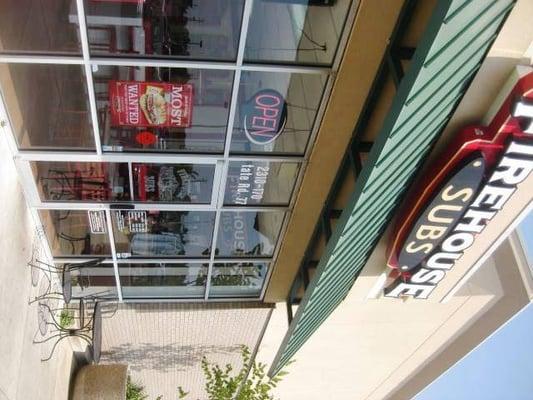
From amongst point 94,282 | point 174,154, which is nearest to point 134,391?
point 94,282

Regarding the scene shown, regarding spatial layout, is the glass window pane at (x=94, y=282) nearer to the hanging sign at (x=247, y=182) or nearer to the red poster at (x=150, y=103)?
the hanging sign at (x=247, y=182)

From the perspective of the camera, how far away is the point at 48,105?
21.7 ft

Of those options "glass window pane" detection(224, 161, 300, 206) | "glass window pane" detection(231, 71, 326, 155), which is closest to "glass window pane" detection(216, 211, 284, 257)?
"glass window pane" detection(224, 161, 300, 206)

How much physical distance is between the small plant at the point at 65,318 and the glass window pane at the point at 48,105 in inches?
135

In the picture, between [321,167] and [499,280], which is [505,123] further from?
[499,280]

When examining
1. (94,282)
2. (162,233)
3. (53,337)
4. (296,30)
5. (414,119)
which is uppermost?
(296,30)

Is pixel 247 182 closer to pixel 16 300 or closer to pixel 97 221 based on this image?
pixel 97 221

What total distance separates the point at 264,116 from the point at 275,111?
135mm

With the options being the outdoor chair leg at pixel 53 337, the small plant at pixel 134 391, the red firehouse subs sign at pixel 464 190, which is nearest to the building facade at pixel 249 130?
the red firehouse subs sign at pixel 464 190

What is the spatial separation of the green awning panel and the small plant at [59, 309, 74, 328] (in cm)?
395

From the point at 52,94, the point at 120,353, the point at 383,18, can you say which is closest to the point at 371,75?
the point at 383,18

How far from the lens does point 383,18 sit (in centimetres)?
543

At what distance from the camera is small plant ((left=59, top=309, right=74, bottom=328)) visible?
9489 mm

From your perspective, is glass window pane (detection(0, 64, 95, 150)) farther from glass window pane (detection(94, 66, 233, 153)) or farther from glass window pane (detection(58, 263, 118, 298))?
glass window pane (detection(58, 263, 118, 298))
